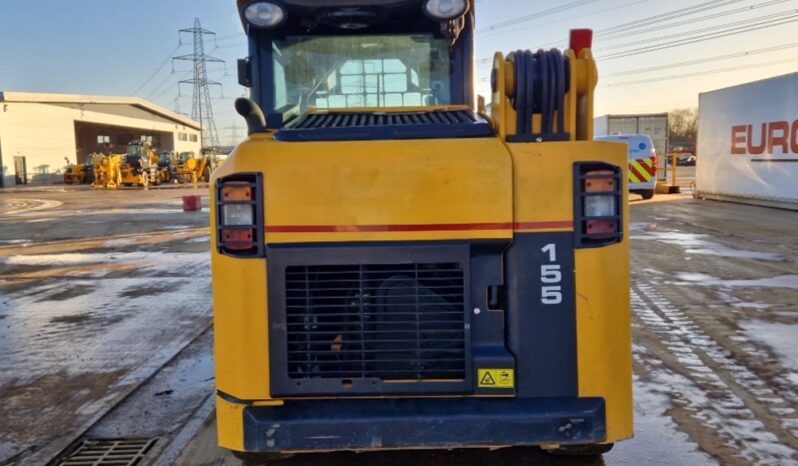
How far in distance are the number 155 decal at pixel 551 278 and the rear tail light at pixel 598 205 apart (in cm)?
12

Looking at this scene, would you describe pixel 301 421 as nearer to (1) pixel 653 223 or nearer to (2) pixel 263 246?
(2) pixel 263 246

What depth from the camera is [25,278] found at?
392 inches

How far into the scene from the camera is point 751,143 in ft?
58.6

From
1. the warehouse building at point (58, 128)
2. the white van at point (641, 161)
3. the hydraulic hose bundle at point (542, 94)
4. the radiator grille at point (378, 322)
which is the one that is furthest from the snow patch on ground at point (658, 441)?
the warehouse building at point (58, 128)

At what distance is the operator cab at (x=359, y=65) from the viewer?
414cm

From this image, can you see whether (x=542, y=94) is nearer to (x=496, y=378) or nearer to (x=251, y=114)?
(x=496, y=378)

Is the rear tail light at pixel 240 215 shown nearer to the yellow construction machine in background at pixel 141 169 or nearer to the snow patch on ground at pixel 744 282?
the snow patch on ground at pixel 744 282

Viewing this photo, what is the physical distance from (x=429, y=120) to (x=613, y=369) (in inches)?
62.6

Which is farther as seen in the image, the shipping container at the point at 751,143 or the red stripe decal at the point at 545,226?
the shipping container at the point at 751,143

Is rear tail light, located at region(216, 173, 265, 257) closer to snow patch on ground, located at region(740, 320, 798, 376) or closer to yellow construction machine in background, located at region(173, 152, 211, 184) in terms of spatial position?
snow patch on ground, located at region(740, 320, 798, 376)

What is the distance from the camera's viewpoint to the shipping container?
16281mm

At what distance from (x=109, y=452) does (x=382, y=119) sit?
2520 mm

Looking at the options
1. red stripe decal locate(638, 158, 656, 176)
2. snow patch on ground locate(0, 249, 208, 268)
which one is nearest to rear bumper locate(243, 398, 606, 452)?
snow patch on ground locate(0, 249, 208, 268)

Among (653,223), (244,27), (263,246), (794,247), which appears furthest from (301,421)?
(653,223)
